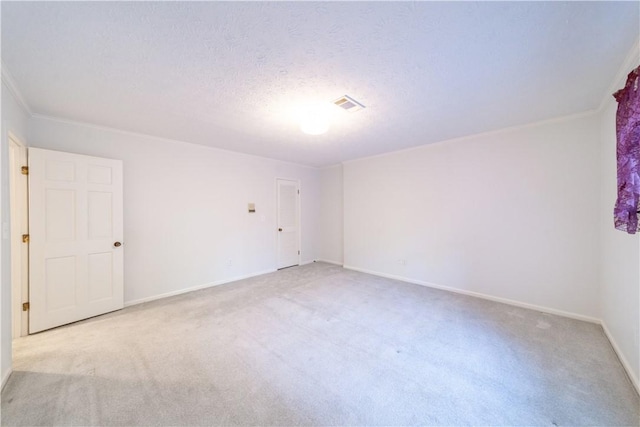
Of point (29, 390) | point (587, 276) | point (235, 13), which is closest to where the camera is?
point (235, 13)

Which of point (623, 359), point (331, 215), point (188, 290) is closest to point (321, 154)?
point (331, 215)

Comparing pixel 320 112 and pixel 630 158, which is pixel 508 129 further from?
pixel 320 112

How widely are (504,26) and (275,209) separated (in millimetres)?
4425

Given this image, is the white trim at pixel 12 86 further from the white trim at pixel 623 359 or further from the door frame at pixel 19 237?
the white trim at pixel 623 359

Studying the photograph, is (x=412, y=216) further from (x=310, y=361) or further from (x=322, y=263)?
(x=310, y=361)

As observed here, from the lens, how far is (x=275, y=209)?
5.18 m

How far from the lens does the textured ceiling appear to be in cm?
134

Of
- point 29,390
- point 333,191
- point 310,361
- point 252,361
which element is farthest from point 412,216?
point 29,390

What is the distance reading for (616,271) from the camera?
2.26 meters

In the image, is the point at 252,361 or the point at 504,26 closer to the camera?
the point at 504,26

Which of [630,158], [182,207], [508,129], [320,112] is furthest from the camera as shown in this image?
[182,207]

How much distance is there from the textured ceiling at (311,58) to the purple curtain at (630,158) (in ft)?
0.95

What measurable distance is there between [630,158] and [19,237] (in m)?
5.58

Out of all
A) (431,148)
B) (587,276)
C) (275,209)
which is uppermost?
(431,148)
